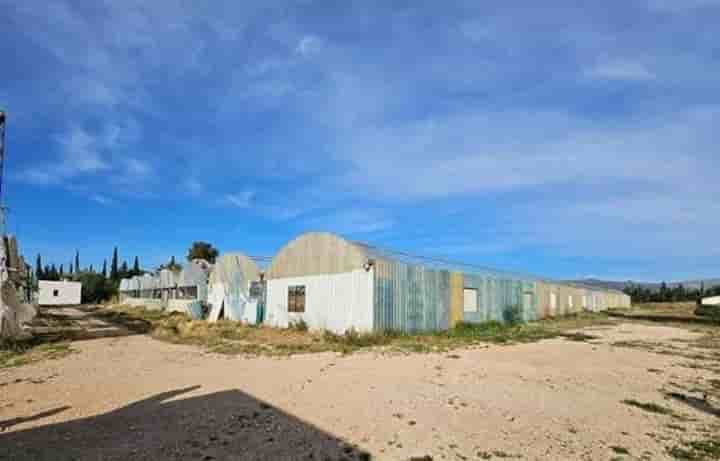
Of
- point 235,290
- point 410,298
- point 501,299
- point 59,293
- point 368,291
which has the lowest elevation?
point 59,293

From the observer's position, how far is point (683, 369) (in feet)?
36.1

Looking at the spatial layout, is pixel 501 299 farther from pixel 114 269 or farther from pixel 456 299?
pixel 114 269

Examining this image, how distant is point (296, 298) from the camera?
20.4 meters

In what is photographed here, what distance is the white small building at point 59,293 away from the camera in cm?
5297

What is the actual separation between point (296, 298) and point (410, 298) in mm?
5642

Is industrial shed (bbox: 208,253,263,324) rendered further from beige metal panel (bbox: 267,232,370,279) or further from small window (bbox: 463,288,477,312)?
small window (bbox: 463,288,477,312)

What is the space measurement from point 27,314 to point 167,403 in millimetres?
14100

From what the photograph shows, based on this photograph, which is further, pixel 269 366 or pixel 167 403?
pixel 269 366

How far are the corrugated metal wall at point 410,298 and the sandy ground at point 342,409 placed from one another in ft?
15.2

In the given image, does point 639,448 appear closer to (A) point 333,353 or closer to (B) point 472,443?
(B) point 472,443

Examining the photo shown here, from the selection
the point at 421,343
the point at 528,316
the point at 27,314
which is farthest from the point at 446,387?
the point at 528,316

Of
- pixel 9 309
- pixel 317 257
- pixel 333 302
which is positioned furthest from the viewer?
pixel 317 257

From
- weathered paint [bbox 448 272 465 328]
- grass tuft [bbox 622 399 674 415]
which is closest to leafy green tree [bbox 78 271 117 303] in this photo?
weathered paint [bbox 448 272 465 328]

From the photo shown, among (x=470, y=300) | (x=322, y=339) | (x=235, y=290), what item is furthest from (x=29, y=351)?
(x=470, y=300)
